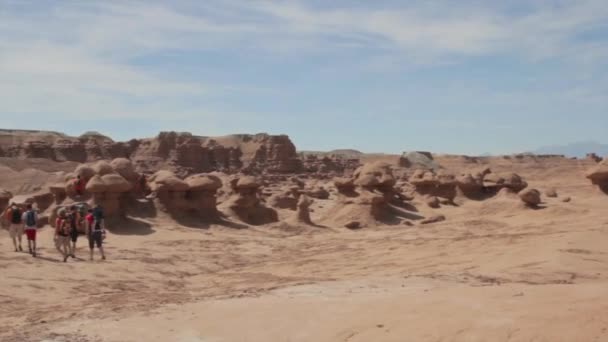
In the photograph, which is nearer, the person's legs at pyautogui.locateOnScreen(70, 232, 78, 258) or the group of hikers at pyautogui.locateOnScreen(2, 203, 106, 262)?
the group of hikers at pyautogui.locateOnScreen(2, 203, 106, 262)

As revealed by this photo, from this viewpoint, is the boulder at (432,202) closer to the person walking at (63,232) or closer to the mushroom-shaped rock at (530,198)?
the mushroom-shaped rock at (530,198)

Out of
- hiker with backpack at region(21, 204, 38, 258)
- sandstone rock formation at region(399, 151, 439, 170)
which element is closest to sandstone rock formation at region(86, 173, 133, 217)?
hiker with backpack at region(21, 204, 38, 258)

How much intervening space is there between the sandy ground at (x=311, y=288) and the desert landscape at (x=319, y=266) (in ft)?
0.11

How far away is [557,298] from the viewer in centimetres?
828

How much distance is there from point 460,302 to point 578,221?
16.6 m

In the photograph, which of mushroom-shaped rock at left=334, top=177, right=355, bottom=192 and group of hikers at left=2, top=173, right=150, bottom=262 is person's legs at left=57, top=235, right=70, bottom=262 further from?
mushroom-shaped rock at left=334, top=177, right=355, bottom=192

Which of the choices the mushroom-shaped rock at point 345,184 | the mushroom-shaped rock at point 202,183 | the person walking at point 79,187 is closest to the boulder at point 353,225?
the mushroom-shaped rock at point 345,184

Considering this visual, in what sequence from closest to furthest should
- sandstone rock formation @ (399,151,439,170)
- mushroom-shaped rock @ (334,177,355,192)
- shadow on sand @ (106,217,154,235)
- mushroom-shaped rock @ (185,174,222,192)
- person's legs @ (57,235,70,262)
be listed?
person's legs @ (57,235,70,262)
shadow on sand @ (106,217,154,235)
mushroom-shaped rock @ (185,174,222,192)
mushroom-shaped rock @ (334,177,355,192)
sandstone rock formation @ (399,151,439,170)

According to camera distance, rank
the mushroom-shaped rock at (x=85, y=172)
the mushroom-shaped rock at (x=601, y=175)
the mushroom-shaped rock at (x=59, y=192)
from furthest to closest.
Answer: the mushroom-shaped rock at (x=601, y=175) < the mushroom-shaped rock at (x=59, y=192) < the mushroom-shaped rock at (x=85, y=172)

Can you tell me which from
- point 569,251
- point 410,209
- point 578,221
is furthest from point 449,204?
point 569,251

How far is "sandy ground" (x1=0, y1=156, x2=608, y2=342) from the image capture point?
775 centimetres

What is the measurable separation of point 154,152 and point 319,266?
52.9 metres

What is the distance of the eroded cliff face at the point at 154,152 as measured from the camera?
6575 centimetres

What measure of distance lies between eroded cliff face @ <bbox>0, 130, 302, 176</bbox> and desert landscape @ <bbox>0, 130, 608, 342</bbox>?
85.9 feet
